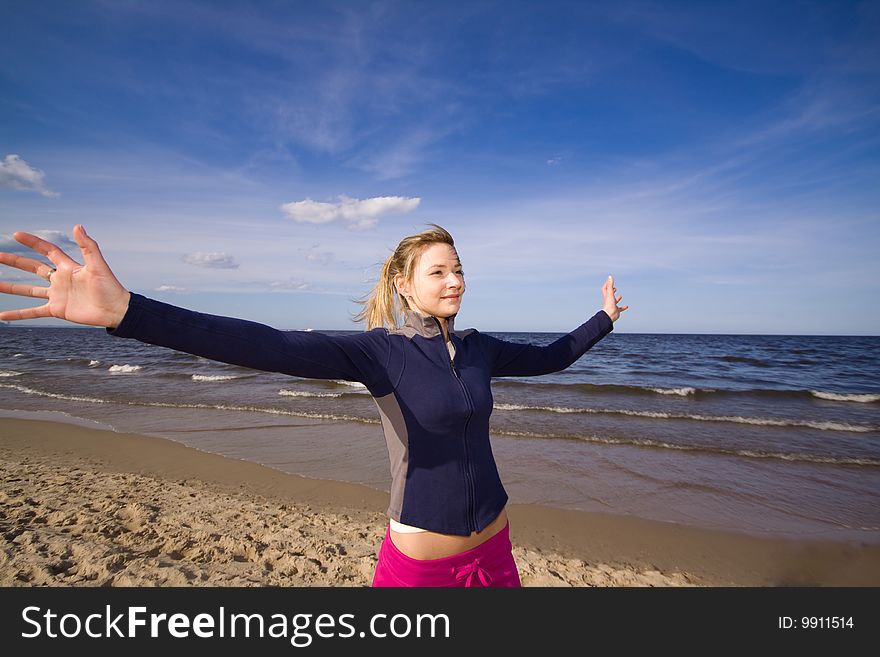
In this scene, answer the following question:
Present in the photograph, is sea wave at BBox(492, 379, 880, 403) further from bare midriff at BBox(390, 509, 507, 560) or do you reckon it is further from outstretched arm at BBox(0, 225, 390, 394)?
outstretched arm at BBox(0, 225, 390, 394)

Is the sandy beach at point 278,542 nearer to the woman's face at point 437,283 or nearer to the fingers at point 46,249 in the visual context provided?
the woman's face at point 437,283

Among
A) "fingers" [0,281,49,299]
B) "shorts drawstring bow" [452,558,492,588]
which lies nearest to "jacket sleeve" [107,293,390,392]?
"fingers" [0,281,49,299]

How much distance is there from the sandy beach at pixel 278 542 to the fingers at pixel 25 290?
12.8ft

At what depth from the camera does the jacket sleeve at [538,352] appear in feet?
8.94

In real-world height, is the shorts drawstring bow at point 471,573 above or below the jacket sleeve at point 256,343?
below

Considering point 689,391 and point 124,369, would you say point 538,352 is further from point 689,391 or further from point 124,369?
point 124,369

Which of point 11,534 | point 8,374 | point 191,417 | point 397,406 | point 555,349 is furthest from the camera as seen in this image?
A: point 8,374

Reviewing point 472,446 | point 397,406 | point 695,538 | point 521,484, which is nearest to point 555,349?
point 472,446

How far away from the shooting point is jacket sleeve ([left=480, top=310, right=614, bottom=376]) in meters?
2.72

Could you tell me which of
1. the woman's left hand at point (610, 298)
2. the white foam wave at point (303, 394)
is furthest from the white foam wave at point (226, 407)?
the woman's left hand at point (610, 298)

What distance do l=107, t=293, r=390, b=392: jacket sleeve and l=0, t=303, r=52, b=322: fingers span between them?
258mm

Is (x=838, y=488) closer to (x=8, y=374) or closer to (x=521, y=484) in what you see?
(x=521, y=484)
